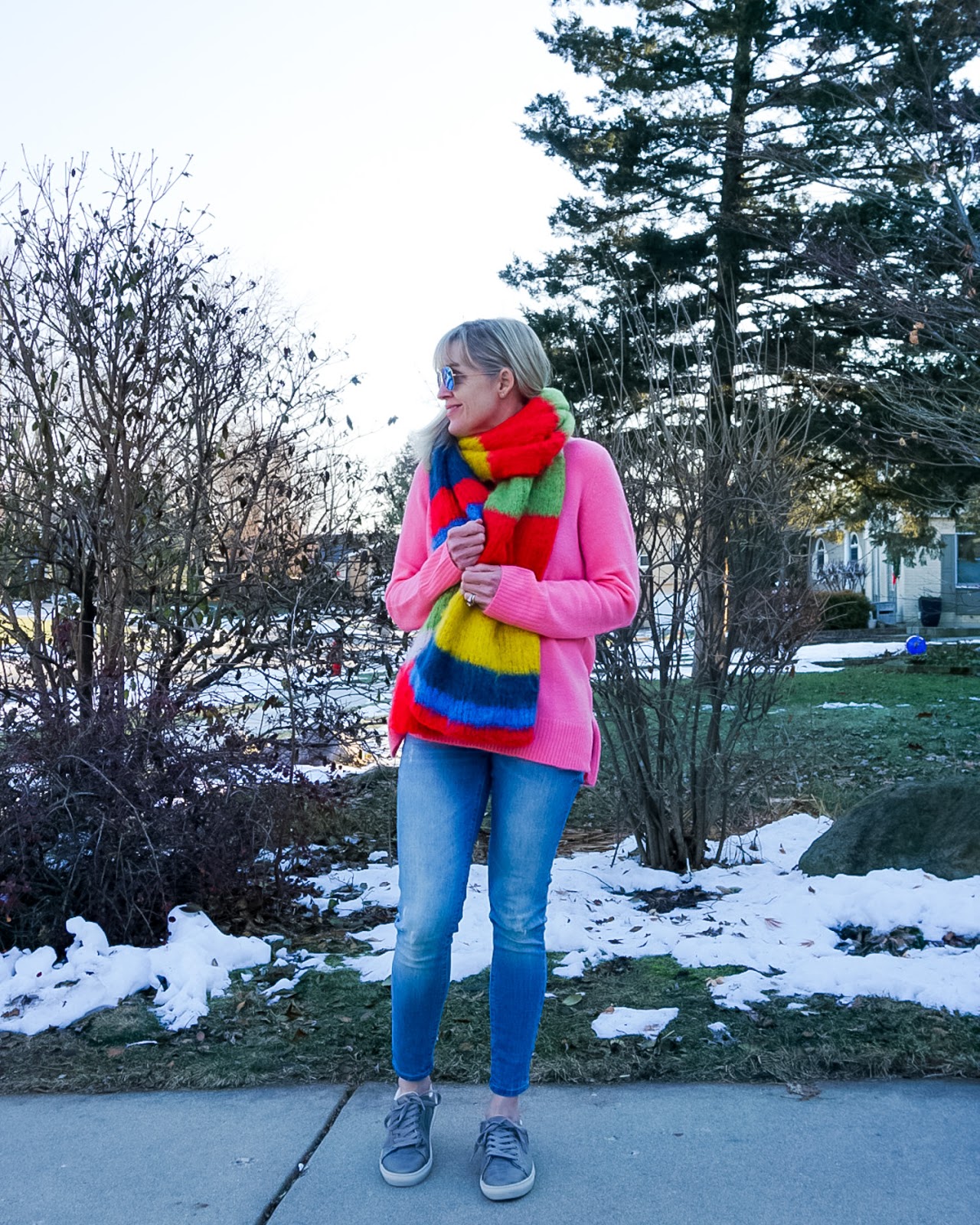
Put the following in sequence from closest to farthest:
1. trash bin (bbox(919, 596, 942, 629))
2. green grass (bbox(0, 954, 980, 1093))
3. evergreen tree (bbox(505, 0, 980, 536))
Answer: green grass (bbox(0, 954, 980, 1093)) < evergreen tree (bbox(505, 0, 980, 536)) < trash bin (bbox(919, 596, 942, 629))

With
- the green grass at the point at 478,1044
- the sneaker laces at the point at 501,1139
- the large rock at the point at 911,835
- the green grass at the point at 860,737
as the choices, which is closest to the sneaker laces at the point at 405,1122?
the sneaker laces at the point at 501,1139

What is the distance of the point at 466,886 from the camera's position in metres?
2.52

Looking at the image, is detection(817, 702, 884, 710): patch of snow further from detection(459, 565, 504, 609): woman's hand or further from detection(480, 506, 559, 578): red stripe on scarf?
detection(459, 565, 504, 609): woman's hand

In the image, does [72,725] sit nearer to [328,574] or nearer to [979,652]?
[328,574]

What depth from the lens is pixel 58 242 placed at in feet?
17.4

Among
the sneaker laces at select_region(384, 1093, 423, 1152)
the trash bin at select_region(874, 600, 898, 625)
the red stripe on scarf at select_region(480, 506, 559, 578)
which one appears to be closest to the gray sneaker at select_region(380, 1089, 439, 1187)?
the sneaker laces at select_region(384, 1093, 423, 1152)

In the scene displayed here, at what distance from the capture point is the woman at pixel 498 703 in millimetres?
2479

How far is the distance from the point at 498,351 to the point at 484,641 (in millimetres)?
674

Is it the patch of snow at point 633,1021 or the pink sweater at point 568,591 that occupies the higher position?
the pink sweater at point 568,591

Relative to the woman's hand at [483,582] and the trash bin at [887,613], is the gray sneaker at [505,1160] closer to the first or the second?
the woman's hand at [483,582]

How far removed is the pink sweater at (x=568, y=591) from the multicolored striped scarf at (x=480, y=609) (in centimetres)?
4

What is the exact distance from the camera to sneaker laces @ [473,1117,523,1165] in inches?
96.2

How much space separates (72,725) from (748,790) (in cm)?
315

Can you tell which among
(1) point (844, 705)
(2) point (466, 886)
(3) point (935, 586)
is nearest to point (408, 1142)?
(2) point (466, 886)
